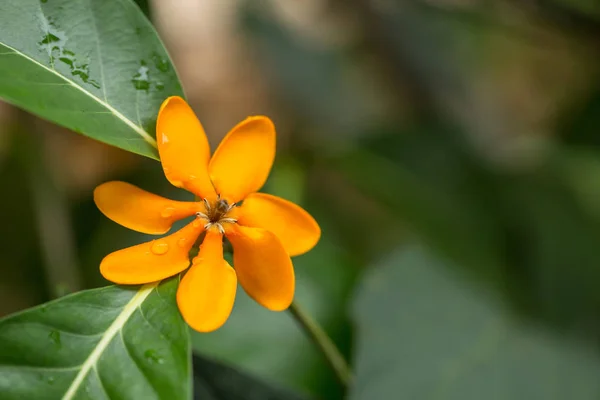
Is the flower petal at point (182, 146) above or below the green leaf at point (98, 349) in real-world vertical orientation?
above

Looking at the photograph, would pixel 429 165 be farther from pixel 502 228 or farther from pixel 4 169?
pixel 4 169

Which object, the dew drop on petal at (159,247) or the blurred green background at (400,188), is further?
the blurred green background at (400,188)

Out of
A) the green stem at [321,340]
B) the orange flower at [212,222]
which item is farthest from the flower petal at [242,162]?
the green stem at [321,340]

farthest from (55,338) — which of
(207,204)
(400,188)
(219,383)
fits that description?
(400,188)

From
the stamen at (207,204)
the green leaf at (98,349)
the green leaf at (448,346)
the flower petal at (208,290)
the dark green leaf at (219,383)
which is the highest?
the stamen at (207,204)

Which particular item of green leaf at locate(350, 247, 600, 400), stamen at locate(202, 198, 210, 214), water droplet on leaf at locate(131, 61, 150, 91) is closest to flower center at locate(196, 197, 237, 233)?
stamen at locate(202, 198, 210, 214)

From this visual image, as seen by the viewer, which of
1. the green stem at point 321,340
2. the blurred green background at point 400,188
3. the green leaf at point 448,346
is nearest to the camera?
the green stem at point 321,340

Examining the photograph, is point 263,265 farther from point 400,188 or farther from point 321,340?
point 400,188

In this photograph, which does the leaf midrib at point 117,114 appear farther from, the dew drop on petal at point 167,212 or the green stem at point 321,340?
the green stem at point 321,340
